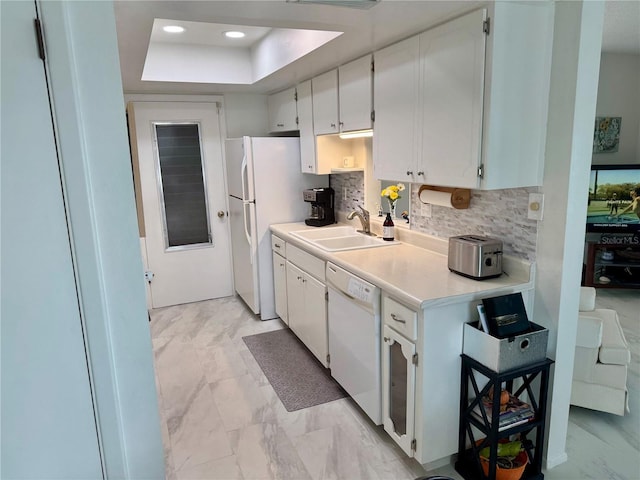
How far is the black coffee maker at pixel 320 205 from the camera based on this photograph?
3.83m

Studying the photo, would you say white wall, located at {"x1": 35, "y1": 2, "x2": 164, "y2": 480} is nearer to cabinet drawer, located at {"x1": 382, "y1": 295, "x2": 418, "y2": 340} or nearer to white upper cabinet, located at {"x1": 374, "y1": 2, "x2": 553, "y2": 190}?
cabinet drawer, located at {"x1": 382, "y1": 295, "x2": 418, "y2": 340}

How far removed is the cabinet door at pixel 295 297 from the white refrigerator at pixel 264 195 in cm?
48

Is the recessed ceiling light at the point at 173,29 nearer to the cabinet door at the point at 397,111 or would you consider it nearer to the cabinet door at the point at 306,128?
the cabinet door at the point at 306,128

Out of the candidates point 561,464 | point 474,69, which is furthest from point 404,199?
point 561,464

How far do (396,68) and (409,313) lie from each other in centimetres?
135

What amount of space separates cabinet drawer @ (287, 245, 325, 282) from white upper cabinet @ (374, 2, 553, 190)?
99cm

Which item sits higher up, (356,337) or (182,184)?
(182,184)

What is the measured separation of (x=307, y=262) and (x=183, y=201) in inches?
79.2

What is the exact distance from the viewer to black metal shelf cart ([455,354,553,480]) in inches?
75.9

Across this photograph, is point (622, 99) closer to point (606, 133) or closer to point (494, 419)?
point (606, 133)

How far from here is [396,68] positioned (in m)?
2.45

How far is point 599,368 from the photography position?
2.54 meters

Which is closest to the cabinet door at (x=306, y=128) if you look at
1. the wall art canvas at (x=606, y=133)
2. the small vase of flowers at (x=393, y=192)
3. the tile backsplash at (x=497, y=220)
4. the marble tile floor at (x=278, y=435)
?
the small vase of flowers at (x=393, y=192)

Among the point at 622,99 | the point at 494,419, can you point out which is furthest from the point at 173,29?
the point at 622,99
